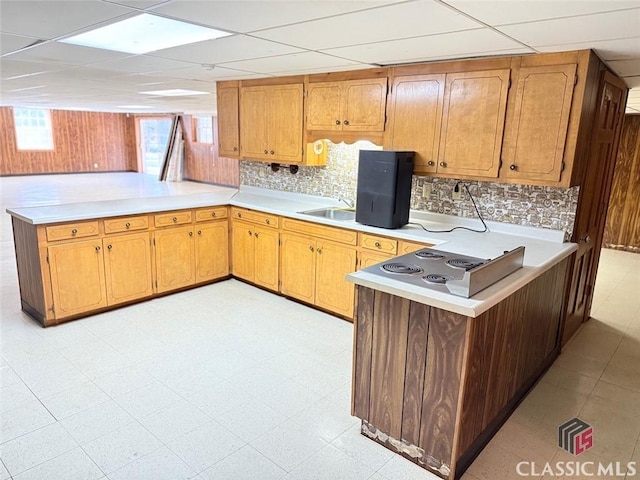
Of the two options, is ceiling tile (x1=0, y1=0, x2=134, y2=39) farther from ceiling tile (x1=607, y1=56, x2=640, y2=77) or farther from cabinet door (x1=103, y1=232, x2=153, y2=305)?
ceiling tile (x1=607, y1=56, x2=640, y2=77)

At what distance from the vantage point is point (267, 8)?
6.13 ft

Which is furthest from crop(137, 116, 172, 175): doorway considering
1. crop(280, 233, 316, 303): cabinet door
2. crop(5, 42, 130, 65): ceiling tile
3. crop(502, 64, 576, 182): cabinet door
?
crop(502, 64, 576, 182): cabinet door

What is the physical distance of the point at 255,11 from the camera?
1.92 metres

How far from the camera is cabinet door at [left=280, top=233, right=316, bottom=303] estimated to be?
12.9ft

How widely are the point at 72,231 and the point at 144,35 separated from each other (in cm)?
174

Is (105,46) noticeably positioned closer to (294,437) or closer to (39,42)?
(39,42)

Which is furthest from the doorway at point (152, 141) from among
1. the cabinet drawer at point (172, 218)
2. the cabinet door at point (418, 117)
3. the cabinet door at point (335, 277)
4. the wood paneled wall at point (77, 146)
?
the cabinet door at point (418, 117)

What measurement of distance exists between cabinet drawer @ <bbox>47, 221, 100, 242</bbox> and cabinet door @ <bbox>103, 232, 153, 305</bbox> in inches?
5.8

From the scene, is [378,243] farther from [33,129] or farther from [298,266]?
[33,129]

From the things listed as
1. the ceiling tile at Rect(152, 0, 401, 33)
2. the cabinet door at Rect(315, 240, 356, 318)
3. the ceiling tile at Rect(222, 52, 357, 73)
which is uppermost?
the ceiling tile at Rect(222, 52, 357, 73)

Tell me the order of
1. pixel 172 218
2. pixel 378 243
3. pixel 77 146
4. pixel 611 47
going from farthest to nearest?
1. pixel 77 146
2. pixel 172 218
3. pixel 378 243
4. pixel 611 47

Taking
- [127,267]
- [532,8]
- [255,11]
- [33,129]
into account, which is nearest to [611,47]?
[532,8]

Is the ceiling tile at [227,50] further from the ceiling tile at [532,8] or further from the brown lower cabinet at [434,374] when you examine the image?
the brown lower cabinet at [434,374]

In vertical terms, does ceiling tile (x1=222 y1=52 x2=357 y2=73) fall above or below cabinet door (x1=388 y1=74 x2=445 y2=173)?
above
